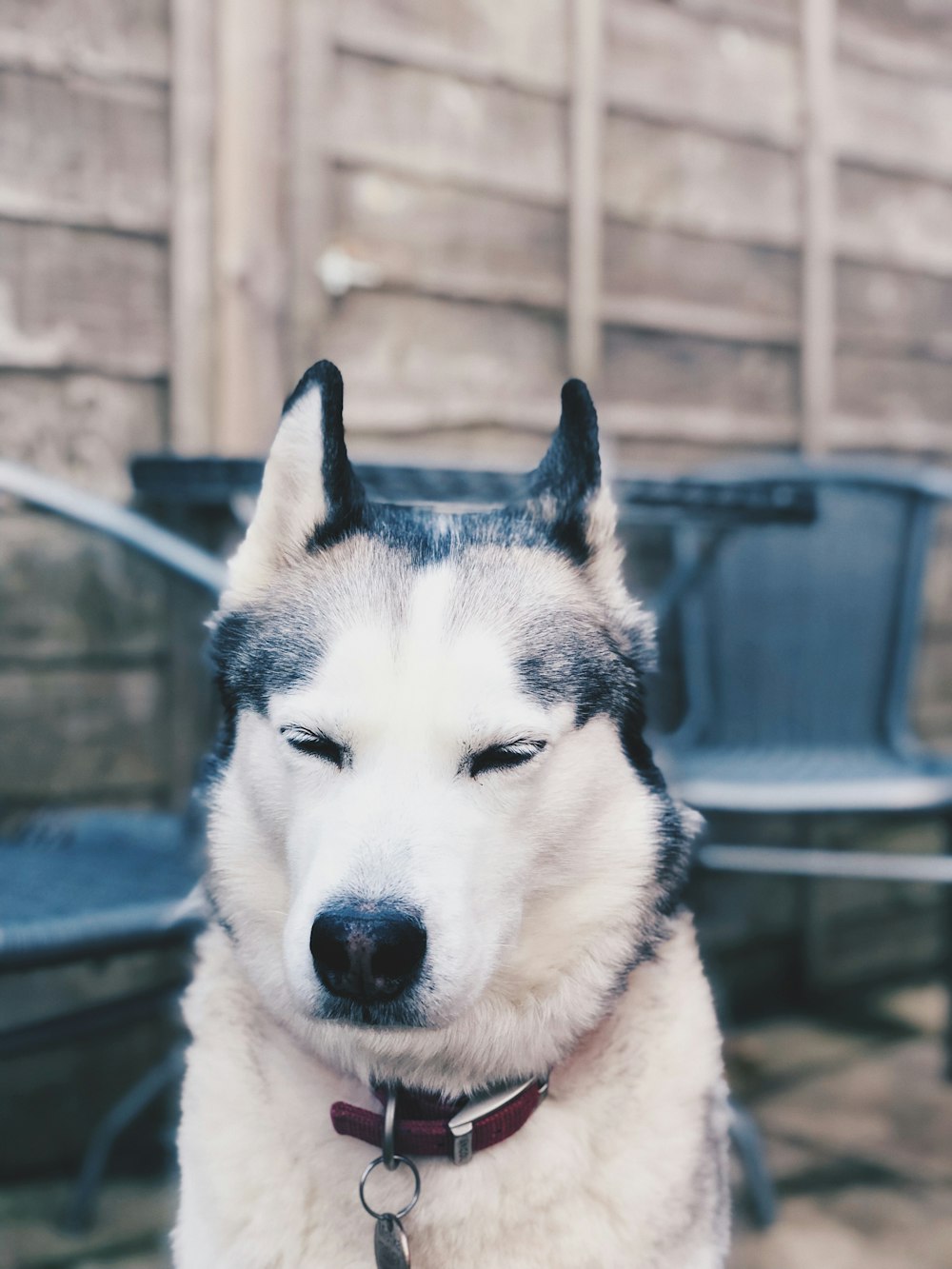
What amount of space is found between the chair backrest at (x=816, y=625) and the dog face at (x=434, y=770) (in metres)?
1.61

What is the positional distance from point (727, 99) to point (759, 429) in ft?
3.10

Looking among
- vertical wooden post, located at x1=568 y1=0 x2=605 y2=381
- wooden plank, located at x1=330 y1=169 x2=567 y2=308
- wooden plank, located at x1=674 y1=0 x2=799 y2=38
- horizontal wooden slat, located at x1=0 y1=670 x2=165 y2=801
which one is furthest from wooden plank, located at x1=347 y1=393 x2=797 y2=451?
wooden plank, located at x1=674 y1=0 x2=799 y2=38

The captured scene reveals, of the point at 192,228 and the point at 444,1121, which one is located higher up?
the point at 192,228

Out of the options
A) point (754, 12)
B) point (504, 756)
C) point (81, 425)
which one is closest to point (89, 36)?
point (81, 425)

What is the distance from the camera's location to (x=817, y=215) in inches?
133

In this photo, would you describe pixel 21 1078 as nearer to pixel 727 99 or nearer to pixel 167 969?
pixel 167 969

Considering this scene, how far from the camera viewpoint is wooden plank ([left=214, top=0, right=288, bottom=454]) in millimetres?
2518

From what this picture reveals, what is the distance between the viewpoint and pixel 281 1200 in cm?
120

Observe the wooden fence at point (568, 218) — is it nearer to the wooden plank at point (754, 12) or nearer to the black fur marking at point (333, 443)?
the wooden plank at point (754, 12)

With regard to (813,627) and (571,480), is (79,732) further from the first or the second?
(813,627)

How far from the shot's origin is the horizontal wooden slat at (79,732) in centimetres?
243

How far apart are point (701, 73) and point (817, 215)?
541 millimetres

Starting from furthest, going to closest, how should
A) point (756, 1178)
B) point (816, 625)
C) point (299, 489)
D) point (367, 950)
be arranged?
point (816, 625)
point (756, 1178)
point (299, 489)
point (367, 950)

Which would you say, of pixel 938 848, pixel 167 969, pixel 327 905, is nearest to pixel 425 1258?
pixel 327 905
